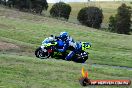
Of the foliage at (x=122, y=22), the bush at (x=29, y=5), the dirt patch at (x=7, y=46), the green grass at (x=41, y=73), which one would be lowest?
the foliage at (x=122, y=22)

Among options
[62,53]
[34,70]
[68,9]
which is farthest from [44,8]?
[34,70]

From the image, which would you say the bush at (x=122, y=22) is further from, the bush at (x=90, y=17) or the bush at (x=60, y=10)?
the bush at (x=60, y=10)

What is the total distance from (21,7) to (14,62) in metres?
66.7

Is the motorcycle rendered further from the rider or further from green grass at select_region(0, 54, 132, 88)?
green grass at select_region(0, 54, 132, 88)

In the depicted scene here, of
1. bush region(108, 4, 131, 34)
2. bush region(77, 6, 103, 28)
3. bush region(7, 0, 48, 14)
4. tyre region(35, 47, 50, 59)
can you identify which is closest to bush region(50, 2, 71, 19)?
bush region(7, 0, 48, 14)

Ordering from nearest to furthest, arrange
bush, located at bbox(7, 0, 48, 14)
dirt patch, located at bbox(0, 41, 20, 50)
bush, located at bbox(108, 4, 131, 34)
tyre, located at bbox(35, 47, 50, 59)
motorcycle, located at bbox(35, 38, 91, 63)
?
motorcycle, located at bbox(35, 38, 91, 63), tyre, located at bbox(35, 47, 50, 59), dirt patch, located at bbox(0, 41, 20, 50), bush, located at bbox(7, 0, 48, 14), bush, located at bbox(108, 4, 131, 34)

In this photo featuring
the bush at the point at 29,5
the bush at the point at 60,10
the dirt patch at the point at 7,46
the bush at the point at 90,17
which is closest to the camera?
the dirt patch at the point at 7,46

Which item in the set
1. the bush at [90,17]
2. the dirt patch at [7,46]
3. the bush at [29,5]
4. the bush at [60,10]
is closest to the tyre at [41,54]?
the dirt patch at [7,46]

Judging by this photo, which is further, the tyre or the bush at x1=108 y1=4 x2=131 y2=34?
the bush at x1=108 y1=4 x2=131 y2=34

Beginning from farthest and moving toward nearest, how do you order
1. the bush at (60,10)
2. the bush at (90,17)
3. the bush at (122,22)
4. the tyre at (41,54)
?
the bush at (60,10)
the bush at (90,17)
the bush at (122,22)
the tyre at (41,54)

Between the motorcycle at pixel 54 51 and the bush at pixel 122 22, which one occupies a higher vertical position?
the motorcycle at pixel 54 51

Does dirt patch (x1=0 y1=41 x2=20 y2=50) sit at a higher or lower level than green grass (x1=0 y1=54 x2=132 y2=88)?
lower

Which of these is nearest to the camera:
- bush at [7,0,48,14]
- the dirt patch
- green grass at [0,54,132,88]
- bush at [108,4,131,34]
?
green grass at [0,54,132,88]

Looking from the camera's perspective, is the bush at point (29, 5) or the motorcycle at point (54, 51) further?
the bush at point (29, 5)
